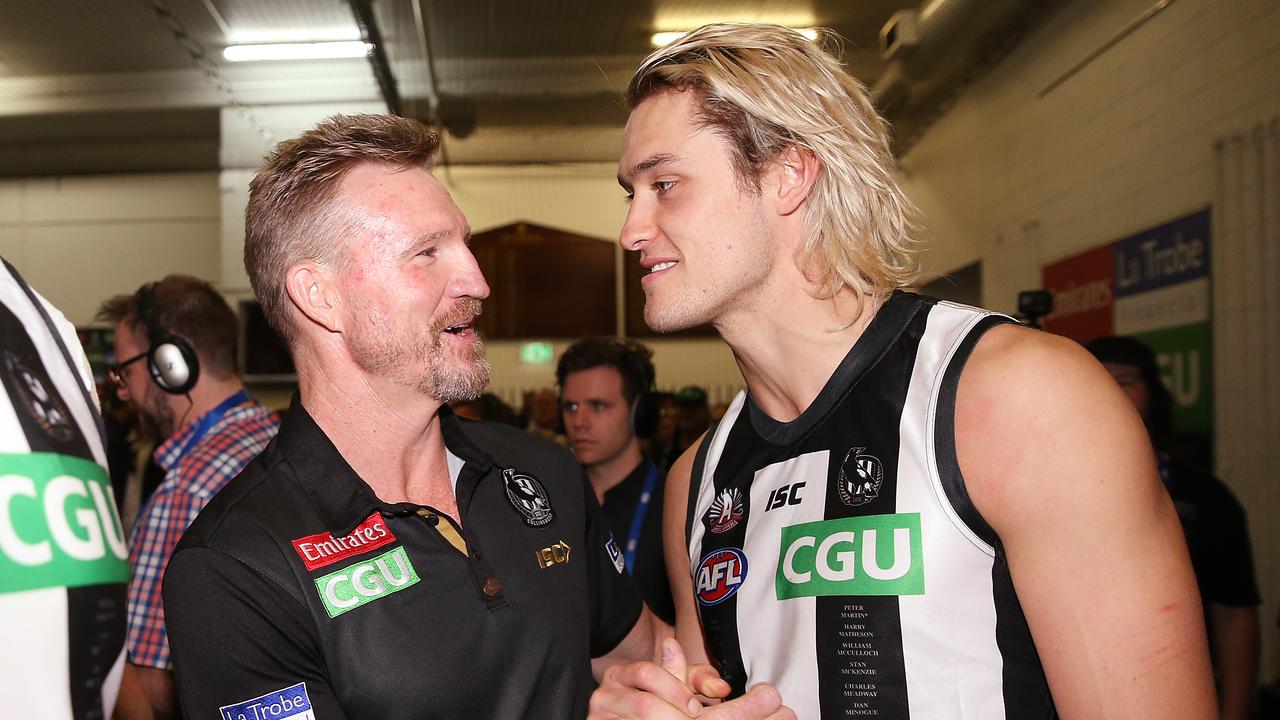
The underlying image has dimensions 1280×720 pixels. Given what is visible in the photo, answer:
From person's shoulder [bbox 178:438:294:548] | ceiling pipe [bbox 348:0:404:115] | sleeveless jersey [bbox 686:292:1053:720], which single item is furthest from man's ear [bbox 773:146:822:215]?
ceiling pipe [bbox 348:0:404:115]

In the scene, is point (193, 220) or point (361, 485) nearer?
point (361, 485)

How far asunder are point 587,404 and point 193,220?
8.46 metres

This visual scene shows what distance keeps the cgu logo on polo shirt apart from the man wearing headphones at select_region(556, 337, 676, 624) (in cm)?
216

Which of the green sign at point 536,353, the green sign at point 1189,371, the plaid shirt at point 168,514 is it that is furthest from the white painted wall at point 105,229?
the green sign at point 1189,371

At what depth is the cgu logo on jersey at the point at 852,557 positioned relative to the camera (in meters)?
1.40

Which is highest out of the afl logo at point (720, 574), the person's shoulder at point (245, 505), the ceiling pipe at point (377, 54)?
the ceiling pipe at point (377, 54)

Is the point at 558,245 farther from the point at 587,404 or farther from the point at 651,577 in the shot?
the point at 651,577

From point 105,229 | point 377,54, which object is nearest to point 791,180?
point 377,54

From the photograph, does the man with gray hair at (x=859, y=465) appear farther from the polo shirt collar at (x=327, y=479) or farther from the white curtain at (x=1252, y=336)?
the white curtain at (x=1252, y=336)

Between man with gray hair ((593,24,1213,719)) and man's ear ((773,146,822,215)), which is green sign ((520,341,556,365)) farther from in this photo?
man's ear ((773,146,822,215))

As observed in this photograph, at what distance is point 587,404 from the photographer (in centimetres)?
407

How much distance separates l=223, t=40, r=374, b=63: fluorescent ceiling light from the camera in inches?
305

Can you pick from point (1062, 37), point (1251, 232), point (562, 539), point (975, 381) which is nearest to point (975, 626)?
point (975, 381)

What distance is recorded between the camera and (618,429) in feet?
13.2
